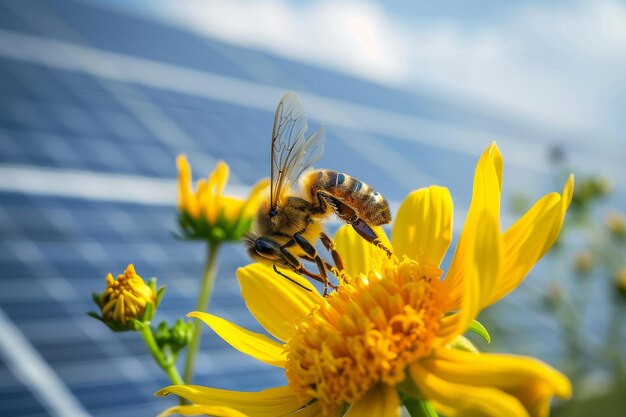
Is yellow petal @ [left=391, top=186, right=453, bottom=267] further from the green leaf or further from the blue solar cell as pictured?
the blue solar cell

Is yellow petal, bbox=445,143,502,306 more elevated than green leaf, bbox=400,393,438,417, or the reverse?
yellow petal, bbox=445,143,502,306

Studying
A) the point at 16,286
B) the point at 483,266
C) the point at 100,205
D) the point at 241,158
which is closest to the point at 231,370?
the point at 16,286

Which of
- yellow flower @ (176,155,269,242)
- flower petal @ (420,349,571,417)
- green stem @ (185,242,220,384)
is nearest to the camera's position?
flower petal @ (420,349,571,417)

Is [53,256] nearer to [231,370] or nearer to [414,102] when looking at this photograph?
[231,370]

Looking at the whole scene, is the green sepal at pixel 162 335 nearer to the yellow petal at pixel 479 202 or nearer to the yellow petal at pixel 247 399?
the yellow petal at pixel 247 399

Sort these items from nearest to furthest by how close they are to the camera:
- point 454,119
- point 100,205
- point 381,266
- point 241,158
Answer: point 381,266 → point 100,205 → point 241,158 → point 454,119

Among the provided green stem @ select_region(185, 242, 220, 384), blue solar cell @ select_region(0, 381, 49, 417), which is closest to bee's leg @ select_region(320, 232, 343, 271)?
green stem @ select_region(185, 242, 220, 384)

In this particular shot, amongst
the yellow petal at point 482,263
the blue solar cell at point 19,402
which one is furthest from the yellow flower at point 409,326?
the blue solar cell at point 19,402
